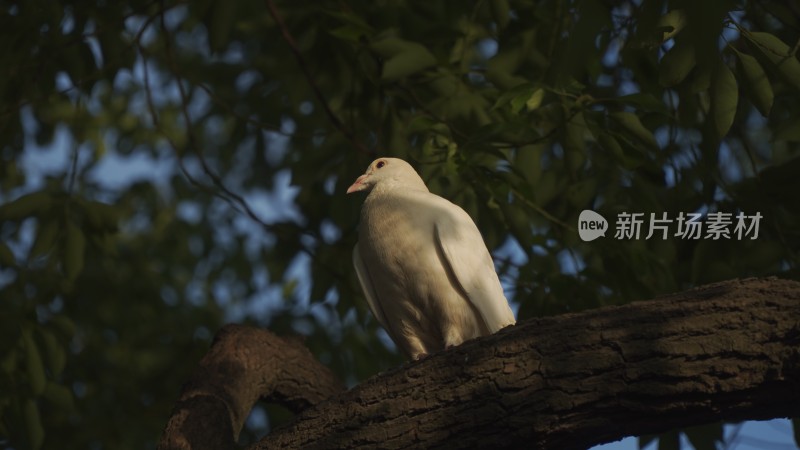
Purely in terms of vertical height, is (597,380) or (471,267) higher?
(471,267)

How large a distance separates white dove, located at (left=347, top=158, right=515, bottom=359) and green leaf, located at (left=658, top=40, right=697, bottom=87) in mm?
1314

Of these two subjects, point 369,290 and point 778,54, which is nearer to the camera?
point 778,54

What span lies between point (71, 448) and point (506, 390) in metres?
5.55

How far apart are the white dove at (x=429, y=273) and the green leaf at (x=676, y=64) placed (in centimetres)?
131

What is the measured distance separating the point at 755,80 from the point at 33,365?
143 inches

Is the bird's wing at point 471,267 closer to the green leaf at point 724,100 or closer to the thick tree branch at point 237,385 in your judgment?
the thick tree branch at point 237,385

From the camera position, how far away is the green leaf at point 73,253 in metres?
5.49

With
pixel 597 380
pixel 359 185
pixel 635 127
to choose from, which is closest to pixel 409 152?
pixel 359 185

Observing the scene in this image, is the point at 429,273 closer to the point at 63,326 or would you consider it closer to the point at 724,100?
the point at 724,100

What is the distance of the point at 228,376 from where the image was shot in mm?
4566

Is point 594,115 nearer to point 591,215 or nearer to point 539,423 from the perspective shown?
point 591,215

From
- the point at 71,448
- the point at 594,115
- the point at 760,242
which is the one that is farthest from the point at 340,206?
the point at 71,448

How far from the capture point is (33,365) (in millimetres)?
5227

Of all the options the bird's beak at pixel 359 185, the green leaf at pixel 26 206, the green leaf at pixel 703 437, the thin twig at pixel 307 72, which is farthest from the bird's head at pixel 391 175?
the green leaf at pixel 26 206
